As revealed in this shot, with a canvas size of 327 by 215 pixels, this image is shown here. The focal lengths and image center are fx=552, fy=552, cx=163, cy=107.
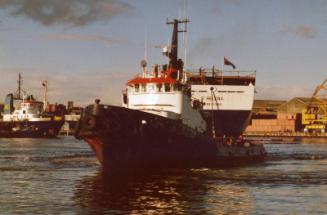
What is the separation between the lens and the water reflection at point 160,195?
24.8 m

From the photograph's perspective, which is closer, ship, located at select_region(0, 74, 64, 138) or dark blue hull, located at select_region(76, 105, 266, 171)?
dark blue hull, located at select_region(76, 105, 266, 171)

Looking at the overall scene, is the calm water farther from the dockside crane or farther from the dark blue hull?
the dockside crane

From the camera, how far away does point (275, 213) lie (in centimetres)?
2408

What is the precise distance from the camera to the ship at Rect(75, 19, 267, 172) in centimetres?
4050

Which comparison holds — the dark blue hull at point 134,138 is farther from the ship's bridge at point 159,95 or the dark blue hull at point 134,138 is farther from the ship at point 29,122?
the ship at point 29,122

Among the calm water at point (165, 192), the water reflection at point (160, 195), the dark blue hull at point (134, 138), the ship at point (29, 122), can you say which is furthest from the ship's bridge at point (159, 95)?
the ship at point (29, 122)

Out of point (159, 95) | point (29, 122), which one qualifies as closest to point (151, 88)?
point (159, 95)

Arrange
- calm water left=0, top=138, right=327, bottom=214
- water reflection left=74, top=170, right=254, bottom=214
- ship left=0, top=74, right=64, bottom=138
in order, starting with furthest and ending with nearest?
1. ship left=0, top=74, right=64, bottom=138
2. calm water left=0, top=138, right=327, bottom=214
3. water reflection left=74, top=170, right=254, bottom=214

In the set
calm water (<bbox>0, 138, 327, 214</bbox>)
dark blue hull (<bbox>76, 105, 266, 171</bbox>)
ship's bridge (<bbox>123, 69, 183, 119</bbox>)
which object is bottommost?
calm water (<bbox>0, 138, 327, 214</bbox>)

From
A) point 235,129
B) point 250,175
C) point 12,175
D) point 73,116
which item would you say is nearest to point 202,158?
point 250,175

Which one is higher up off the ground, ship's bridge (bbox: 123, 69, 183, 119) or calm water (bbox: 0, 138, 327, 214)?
ship's bridge (bbox: 123, 69, 183, 119)


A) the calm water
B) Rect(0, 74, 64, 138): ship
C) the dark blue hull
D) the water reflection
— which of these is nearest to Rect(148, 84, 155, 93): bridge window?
the dark blue hull

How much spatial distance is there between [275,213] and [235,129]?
195 ft

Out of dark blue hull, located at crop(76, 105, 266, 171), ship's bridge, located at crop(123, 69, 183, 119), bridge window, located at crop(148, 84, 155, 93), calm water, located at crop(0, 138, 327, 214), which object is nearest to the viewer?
calm water, located at crop(0, 138, 327, 214)
